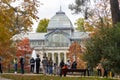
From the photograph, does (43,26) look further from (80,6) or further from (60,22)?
(80,6)

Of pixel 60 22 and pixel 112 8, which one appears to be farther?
pixel 60 22

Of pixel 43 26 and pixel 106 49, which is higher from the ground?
pixel 43 26

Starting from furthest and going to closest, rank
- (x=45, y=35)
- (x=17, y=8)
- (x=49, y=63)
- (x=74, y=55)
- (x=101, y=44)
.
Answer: (x=45, y=35) < (x=74, y=55) < (x=49, y=63) < (x=17, y=8) < (x=101, y=44)

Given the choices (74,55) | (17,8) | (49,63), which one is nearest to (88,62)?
(17,8)

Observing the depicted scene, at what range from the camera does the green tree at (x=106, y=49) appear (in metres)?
19.2

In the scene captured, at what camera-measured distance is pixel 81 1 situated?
24.5m

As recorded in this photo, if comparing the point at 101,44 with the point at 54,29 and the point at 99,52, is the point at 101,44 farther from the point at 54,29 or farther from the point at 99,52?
the point at 54,29

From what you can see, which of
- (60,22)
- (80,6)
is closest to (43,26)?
(60,22)

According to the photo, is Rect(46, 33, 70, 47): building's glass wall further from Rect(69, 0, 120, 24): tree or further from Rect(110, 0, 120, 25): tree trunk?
Result: Rect(110, 0, 120, 25): tree trunk

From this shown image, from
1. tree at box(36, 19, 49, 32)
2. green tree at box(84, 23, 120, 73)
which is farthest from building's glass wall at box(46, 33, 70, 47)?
green tree at box(84, 23, 120, 73)

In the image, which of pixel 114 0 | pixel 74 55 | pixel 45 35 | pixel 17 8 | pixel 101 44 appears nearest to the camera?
pixel 101 44

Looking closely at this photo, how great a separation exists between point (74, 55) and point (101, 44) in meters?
85.2

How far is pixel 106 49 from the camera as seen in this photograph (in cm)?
1948

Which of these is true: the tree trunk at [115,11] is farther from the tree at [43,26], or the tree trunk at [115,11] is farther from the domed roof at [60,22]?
the domed roof at [60,22]
